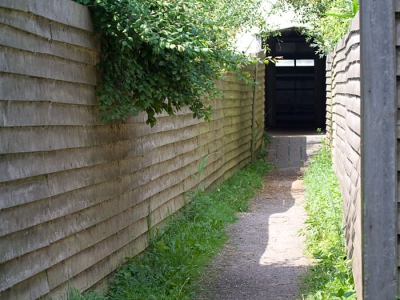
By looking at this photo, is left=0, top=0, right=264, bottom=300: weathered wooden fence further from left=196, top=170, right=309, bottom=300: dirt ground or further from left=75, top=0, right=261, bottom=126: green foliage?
left=196, top=170, right=309, bottom=300: dirt ground

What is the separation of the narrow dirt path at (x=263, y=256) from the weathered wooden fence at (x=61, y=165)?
840 mm

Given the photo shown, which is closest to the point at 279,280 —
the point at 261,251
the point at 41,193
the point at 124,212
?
the point at 261,251

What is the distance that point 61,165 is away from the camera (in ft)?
13.6

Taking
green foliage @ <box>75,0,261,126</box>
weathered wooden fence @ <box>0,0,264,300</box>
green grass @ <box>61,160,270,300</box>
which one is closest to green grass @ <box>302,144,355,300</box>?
green grass @ <box>61,160,270,300</box>

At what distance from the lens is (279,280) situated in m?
5.89

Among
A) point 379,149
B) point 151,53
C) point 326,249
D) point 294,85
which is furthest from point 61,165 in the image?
point 294,85

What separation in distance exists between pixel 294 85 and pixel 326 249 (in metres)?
17.6

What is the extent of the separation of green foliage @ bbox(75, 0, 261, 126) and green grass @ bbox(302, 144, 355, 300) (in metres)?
1.79

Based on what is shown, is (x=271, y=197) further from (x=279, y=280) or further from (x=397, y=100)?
(x=397, y=100)

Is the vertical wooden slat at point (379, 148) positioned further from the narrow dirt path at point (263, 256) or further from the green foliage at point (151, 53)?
Result: the narrow dirt path at point (263, 256)

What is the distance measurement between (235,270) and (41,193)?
288cm

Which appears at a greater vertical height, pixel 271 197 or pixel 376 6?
pixel 376 6

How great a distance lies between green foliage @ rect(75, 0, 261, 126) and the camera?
184 inches

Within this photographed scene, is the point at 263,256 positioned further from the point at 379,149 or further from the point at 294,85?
the point at 294,85
